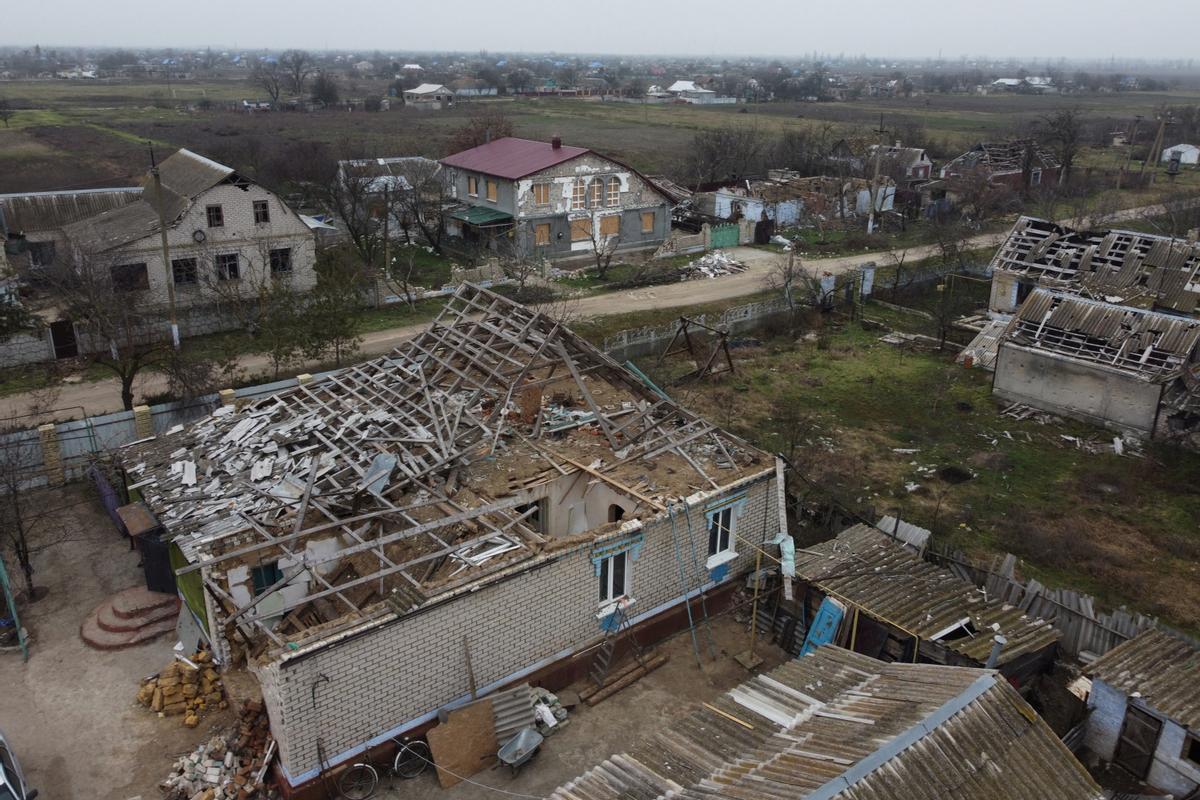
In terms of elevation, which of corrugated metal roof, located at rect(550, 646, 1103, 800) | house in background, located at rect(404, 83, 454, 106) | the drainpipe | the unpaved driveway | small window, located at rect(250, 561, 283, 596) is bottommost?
the unpaved driveway

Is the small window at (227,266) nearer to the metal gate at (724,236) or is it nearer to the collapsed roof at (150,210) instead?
the collapsed roof at (150,210)

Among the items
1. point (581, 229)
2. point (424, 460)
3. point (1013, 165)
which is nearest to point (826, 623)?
point (424, 460)

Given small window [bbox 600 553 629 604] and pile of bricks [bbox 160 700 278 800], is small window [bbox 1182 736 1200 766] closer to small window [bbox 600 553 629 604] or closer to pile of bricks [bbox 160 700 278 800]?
small window [bbox 600 553 629 604]

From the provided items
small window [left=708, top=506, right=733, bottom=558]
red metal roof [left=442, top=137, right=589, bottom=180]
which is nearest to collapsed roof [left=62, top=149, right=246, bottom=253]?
red metal roof [left=442, top=137, right=589, bottom=180]

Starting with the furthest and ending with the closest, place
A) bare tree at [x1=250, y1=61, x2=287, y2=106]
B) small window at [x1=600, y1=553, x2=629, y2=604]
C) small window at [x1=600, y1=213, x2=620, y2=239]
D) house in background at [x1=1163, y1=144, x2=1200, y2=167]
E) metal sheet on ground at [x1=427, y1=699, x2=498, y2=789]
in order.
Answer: bare tree at [x1=250, y1=61, x2=287, y2=106] → house in background at [x1=1163, y1=144, x2=1200, y2=167] → small window at [x1=600, y1=213, x2=620, y2=239] → small window at [x1=600, y1=553, x2=629, y2=604] → metal sheet on ground at [x1=427, y1=699, x2=498, y2=789]

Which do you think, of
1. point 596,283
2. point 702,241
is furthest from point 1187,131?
point 596,283

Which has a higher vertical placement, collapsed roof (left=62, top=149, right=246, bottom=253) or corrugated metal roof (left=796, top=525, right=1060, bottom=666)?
collapsed roof (left=62, top=149, right=246, bottom=253)

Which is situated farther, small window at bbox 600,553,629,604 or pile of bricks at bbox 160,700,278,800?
small window at bbox 600,553,629,604
